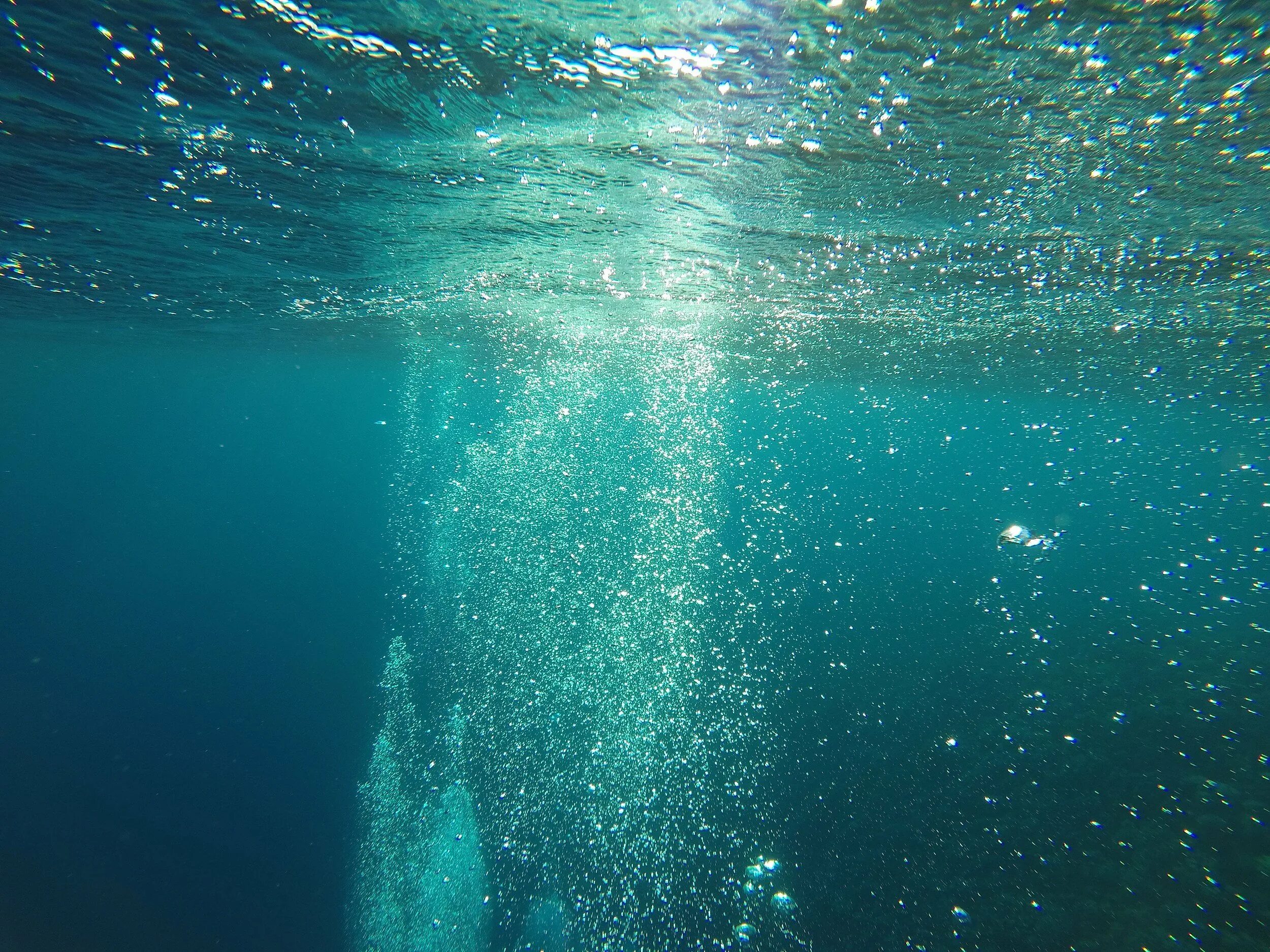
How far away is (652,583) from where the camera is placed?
14250 mm

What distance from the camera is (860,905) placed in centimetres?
502

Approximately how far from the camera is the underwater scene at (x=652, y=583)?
13.7 ft

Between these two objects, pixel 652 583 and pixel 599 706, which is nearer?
pixel 599 706

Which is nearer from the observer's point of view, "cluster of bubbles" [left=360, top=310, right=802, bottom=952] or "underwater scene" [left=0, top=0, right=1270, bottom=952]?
"underwater scene" [left=0, top=0, right=1270, bottom=952]

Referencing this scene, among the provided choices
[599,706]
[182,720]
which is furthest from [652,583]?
[182,720]

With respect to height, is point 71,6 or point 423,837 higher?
point 71,6

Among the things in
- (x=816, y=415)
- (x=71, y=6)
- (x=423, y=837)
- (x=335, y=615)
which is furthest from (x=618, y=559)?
(x=816, y=415)

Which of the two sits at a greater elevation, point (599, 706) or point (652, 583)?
point (599, 706)

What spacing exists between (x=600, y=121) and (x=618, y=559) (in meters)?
12.5

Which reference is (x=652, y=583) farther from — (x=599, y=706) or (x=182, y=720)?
(x=182, y=720)

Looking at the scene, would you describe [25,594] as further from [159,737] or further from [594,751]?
[594,751]

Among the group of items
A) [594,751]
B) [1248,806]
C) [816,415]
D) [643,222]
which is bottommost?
[816,415]

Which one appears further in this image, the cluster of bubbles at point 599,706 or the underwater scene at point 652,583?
the cluster of bubbles at point 599,706

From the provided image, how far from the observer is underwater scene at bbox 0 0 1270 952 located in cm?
418
